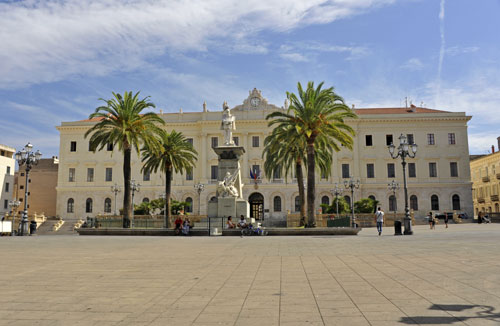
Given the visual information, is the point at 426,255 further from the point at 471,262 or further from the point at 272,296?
the point at 272,296

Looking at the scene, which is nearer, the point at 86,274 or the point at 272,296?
the point at 272,296

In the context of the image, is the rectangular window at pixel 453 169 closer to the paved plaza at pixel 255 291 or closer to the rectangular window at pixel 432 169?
the rectangular window at pixel 432 169

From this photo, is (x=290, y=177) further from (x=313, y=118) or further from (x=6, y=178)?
(x=6, y=178)

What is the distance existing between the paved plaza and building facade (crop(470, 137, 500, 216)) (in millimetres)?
62153

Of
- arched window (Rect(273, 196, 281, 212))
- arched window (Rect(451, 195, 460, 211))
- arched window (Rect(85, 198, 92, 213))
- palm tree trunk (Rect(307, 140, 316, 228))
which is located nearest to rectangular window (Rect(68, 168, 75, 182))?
arched window (Rect(85, 198, 92, 213))

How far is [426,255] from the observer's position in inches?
451

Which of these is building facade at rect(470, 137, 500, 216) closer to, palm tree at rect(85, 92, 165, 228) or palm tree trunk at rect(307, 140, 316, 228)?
palm tree trunk at rect(307, 140, 316, 228)

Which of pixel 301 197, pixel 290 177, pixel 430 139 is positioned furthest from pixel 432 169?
pixel 301 197

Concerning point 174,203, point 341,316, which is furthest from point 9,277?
point 174,203

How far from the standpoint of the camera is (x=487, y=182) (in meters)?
68.3

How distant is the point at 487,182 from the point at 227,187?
5716 centimetres

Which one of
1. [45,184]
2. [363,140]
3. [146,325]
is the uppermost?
[363,140]

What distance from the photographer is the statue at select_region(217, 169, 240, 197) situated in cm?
2683

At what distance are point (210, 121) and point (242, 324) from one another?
184 feet
